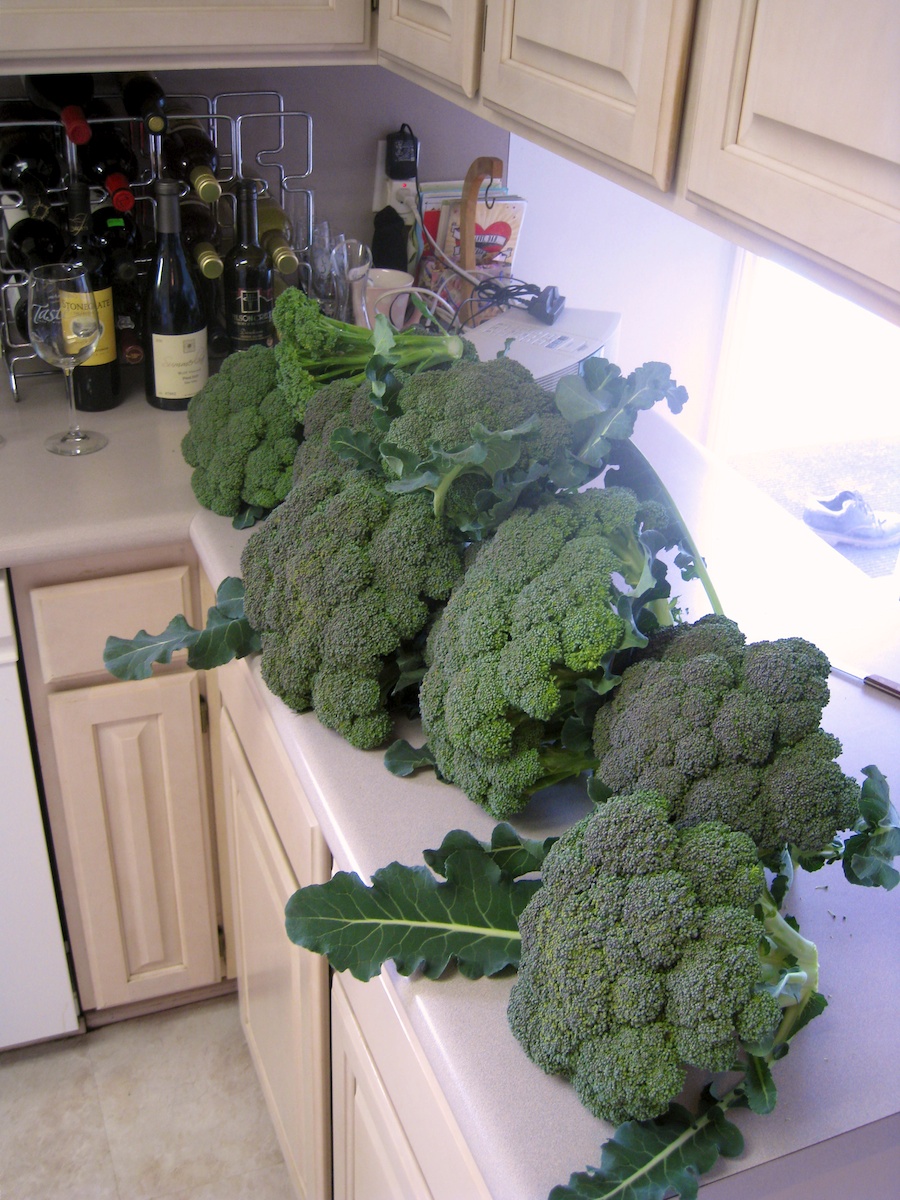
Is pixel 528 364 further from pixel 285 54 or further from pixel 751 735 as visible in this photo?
pixel 751 735

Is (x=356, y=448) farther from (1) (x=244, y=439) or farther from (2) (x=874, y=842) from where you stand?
(2) (x=874, y=842)

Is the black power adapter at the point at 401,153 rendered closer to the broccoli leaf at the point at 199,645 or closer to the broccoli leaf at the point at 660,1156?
the broccoli leaf at the point at 199,645

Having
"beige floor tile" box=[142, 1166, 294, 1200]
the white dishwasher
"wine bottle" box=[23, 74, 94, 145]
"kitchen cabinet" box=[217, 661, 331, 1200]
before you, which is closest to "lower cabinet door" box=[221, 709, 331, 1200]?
"kitchen cabinet" box=[217, 661, 331, 1200]

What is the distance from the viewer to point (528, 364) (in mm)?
1419

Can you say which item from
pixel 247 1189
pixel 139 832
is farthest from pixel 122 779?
pixel 247 1189

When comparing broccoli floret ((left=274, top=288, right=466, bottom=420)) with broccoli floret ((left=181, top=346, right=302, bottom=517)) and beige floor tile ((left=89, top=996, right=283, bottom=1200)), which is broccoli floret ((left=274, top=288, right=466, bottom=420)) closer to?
broccoli floret ((left=181, top=346, right=302, bottom=517))

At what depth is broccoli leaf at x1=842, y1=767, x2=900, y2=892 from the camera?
0.75m

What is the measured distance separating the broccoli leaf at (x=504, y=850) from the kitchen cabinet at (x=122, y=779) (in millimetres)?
689

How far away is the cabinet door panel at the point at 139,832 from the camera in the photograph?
143cm

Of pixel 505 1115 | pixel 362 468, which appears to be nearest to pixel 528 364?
pixel 362 468

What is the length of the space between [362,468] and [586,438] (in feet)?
0.72

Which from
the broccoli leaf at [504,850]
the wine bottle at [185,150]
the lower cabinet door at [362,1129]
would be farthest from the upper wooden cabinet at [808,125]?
the wine bottle at [185,150]

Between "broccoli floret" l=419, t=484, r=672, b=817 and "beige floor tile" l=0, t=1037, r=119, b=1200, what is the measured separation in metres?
1.04

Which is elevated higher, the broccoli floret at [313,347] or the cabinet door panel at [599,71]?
the cabinet door panel at [599,71]
